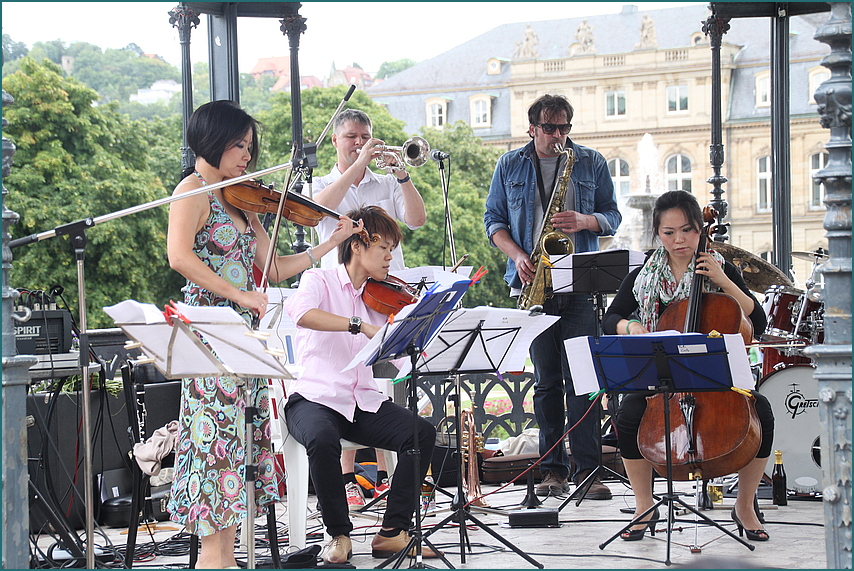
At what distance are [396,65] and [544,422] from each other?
68.6 m

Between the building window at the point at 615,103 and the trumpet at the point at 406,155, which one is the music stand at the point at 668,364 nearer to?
the trumpet at the point at 406,155

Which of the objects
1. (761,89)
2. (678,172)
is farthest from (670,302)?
(678,172)

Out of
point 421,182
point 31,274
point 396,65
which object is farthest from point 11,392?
point 396,65

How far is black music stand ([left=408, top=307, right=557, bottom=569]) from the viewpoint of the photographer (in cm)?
358

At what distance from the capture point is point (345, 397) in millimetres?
3832

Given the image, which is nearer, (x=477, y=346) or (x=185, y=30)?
(x=477, y=346)

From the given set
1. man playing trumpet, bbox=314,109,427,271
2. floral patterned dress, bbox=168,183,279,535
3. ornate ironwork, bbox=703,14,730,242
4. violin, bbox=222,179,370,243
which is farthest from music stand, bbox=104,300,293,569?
ornate ironwork, bbox=703,14,730,242

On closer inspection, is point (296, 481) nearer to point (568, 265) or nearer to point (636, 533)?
point (636, 533)

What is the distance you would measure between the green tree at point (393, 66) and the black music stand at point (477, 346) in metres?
68.4

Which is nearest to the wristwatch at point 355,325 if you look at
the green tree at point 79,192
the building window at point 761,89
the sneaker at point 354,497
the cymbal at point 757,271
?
the sneaker at point 354,497

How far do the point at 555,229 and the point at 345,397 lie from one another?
1734 millimetres

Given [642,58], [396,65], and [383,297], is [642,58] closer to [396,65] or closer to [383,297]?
[396,65]

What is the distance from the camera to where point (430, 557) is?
12.6 ft

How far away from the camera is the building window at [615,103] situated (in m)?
41.6
